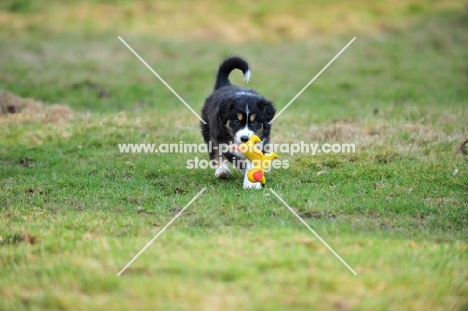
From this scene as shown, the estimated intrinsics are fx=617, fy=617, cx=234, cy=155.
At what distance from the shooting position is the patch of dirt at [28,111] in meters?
10.4

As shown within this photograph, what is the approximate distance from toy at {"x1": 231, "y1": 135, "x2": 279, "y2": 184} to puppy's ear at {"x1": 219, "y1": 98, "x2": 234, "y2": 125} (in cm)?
47

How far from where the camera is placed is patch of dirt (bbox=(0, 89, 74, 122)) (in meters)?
10.4

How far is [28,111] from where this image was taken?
10781 mm

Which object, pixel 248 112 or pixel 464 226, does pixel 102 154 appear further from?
pixel 464 226

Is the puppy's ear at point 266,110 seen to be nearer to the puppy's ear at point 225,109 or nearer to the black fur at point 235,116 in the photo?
the black fur at point 235,116

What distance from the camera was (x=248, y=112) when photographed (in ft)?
22.5

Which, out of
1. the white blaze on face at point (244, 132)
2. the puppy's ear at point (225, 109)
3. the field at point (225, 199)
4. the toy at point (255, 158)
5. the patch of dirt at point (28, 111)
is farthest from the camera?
the patch of dirt at point (28, 111)

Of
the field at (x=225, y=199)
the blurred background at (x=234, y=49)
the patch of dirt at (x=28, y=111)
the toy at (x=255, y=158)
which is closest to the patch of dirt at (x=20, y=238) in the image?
the field at (x=225, y=199)

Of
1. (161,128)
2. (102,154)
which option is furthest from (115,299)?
(161,128)

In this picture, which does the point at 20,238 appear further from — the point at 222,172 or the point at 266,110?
the point at 266,110

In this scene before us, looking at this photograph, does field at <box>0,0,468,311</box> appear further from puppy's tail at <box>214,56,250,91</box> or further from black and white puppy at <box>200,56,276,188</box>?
puppy's tail at <box>214,56,250,91</box>

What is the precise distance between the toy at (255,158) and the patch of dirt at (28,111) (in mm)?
4935

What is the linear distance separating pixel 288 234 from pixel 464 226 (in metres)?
1.66

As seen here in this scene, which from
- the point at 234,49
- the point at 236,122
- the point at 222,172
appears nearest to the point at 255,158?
the point at 236,122
